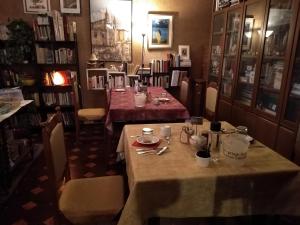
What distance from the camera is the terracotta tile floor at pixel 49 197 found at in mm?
1808

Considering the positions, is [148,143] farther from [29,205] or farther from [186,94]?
[186,94]

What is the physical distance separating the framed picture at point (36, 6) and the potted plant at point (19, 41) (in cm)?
32

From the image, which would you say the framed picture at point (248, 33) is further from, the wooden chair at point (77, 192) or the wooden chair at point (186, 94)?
the wooden chair at point (77, 192)

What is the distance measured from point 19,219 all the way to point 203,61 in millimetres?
3670

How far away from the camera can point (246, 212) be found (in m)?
1.26

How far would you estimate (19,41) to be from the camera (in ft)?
10.8

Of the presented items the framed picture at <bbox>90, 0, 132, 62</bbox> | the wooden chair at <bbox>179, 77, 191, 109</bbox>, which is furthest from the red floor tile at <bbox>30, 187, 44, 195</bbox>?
the framed picture at <bbox>90, 0, 132, 62</bbox>

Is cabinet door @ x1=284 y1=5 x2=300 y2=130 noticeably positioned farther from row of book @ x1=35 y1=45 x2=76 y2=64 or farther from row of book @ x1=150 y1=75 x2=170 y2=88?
row of book @ x1=35 y1=45 x2=76 y2=64

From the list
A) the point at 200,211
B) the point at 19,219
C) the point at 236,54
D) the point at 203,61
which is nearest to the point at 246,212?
the point at 200,211

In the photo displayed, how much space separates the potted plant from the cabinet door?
3.38 meters

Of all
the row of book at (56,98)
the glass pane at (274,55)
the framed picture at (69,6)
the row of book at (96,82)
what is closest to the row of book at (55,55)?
the row of book at (96,82)

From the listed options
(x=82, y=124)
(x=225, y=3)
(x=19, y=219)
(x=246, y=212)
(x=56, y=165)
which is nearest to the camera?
(x=246, y=212)

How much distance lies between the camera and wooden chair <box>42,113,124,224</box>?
1303 mm

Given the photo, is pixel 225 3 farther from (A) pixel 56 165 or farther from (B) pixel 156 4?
(A) pixel 56 165
